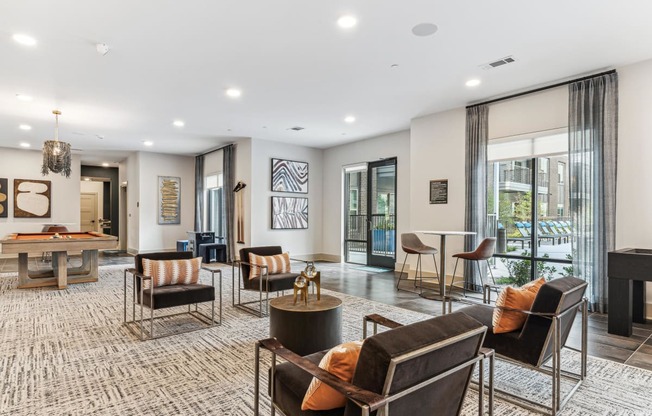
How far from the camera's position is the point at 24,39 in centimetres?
379

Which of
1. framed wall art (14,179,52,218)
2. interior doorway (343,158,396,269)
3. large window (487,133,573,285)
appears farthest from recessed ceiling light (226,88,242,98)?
framed wall art (14,179,52,218)

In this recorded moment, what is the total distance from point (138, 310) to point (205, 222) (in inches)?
264

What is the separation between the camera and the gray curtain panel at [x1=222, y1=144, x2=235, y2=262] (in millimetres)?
9328

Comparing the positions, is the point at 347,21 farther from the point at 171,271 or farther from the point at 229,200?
the point at 229,200

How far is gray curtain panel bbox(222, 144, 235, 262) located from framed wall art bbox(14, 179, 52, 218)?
17.7 feet

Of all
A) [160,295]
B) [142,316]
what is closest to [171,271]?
[160,295]

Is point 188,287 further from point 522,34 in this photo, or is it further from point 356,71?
point 522,34

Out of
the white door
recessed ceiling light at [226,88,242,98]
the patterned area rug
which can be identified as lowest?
the patterned area rug

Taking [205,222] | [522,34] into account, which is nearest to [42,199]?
[205,222]

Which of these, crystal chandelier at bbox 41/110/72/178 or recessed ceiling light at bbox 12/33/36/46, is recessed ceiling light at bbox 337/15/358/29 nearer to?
recessed ceiling light at bbox 12/33/36/46

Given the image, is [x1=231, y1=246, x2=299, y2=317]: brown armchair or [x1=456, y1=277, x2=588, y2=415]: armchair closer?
[x1=456, y1=277, x2=588, y2=415]: armchair

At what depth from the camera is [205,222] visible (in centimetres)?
1116

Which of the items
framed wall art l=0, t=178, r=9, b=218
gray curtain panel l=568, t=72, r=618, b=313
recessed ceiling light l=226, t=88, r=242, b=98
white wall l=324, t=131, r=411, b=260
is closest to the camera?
gray curtain panel l=568, t=72, r=618, b=313

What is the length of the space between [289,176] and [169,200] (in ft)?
14.1
